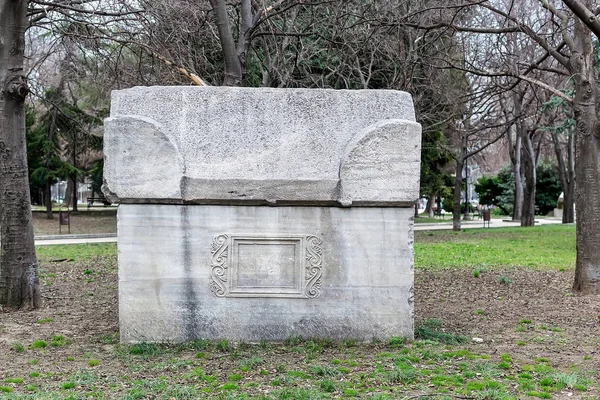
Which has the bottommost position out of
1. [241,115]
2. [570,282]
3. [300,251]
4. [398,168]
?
[570,282]

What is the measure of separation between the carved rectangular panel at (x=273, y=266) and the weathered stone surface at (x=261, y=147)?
39cm

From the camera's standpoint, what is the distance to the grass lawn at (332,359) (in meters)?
5.04

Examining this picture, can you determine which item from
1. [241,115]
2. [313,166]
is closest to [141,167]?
[241,115]

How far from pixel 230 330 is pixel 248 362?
28.5 inches

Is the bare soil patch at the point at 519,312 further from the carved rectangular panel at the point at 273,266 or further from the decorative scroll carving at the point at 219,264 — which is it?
the decorative scroll carving at the point at 219,264

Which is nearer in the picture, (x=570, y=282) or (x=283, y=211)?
(x=283, y=211)

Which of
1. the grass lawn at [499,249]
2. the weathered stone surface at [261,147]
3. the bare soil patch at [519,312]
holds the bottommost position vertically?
the bare soil patch at [519,312]

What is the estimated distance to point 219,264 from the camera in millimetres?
6449

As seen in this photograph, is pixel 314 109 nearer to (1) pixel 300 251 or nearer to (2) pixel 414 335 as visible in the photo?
(1) pixel 300 251

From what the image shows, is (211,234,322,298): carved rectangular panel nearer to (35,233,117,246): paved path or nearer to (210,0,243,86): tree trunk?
(210,0,243,86): tree trunk

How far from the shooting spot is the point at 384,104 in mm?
6594

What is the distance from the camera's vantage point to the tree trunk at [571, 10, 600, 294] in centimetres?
981

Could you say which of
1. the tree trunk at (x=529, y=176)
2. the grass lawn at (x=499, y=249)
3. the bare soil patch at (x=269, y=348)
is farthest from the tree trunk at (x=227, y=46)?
the tree trunk at (x=529, y=176)

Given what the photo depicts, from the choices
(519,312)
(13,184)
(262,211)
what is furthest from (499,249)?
(13,184)
